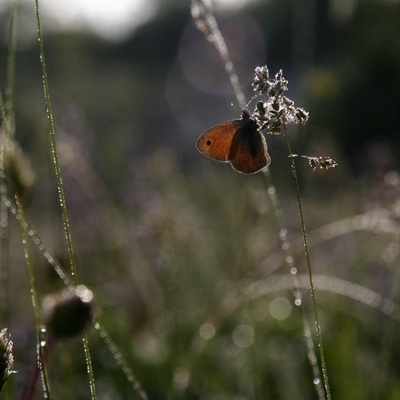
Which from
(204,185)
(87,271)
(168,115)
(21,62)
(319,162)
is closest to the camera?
(319,162)

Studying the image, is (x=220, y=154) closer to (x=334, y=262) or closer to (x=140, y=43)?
(x=334, y=262)

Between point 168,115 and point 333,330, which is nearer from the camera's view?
point 333,330

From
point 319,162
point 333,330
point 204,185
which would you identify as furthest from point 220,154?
point 204,185

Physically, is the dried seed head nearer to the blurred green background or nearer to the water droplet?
the blurred green background

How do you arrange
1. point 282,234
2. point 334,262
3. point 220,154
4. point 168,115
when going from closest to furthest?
point 220,154
point 282,234
point 334,262
point 168,115

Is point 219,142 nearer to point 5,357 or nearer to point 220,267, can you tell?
point 5,357

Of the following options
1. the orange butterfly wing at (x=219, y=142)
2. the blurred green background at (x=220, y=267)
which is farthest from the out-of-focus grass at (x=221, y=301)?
the orange butterfly wing at (x=219, y=142)

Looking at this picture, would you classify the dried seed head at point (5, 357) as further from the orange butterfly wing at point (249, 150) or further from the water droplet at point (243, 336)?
the water droplet at point (243, 336)

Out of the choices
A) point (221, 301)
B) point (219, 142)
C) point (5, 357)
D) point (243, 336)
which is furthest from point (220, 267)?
point (5, 357)
